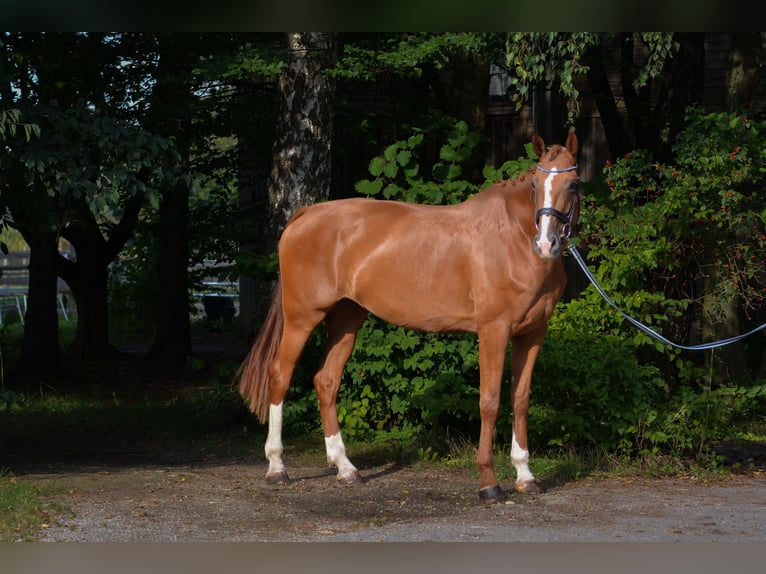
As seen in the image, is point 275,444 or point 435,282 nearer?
point 435,282

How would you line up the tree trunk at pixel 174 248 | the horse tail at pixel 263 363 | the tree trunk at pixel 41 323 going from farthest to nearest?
the tree trunk at pixel 41 323 → the tree trunk at pixel 174 248 → the horse tail at pixel 263 363

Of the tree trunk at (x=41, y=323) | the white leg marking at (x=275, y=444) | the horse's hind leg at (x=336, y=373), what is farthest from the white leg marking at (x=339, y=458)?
the tree trunk at (x=41, y=323)

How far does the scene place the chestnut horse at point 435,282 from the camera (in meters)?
6.50

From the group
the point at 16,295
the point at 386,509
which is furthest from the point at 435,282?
the point at 16,295

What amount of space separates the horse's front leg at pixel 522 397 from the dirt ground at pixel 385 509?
0.24m

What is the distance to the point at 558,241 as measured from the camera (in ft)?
20.0

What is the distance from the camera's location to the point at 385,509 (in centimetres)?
636

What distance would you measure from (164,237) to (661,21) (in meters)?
11.8

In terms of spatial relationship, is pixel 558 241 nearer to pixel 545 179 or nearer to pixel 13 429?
pixel 545 179

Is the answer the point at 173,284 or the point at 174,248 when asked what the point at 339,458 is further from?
the point at 173,284

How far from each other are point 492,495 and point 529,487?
1.27 feet

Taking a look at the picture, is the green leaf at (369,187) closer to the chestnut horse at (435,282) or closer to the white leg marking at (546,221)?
the chestnut horse at (435,282)

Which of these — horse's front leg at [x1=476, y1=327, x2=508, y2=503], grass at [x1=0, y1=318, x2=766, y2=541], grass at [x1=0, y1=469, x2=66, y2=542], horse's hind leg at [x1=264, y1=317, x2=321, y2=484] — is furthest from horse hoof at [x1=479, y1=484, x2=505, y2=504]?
grass at [x1=0, y1=469, x2=66, y2=542]

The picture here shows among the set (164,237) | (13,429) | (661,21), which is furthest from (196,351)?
(661,21)
